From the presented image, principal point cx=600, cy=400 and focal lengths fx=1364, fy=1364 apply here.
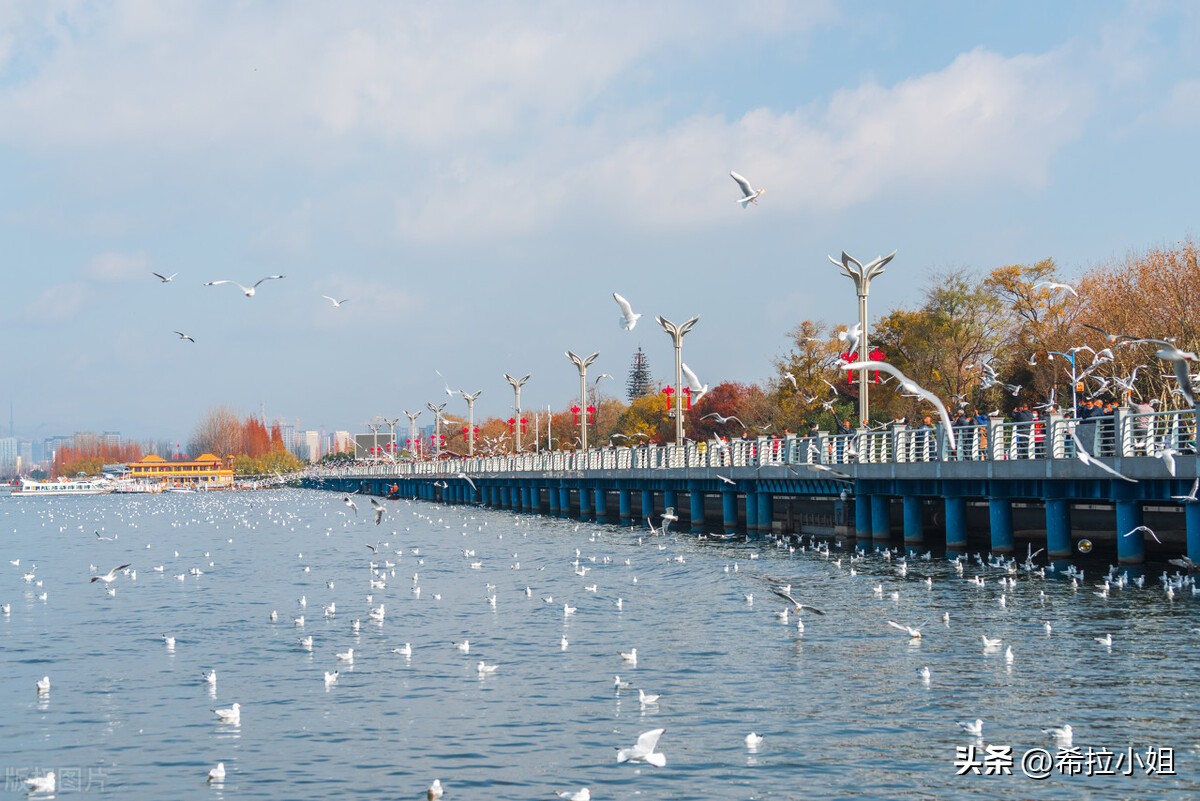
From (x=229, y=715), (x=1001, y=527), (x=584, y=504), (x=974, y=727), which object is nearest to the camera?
(x=974, y=727)

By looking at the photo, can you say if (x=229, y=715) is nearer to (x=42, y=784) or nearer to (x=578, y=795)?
(x=42, y=784)

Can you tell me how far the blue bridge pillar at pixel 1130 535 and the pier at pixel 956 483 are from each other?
0.04m

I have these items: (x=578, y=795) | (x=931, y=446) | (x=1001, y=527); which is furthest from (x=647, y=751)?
(x=931, y=446)

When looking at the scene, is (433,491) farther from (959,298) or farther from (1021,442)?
(1021,442)

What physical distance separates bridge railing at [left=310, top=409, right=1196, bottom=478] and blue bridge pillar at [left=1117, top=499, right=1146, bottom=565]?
1426mm

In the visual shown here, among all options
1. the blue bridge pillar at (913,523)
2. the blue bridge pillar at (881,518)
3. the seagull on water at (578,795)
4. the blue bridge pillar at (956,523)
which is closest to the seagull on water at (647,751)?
the seagull on water at (578,795)

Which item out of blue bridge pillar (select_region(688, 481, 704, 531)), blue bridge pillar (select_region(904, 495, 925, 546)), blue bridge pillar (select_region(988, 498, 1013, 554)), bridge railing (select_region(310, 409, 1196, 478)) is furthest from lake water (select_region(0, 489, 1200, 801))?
blue bridge pillar (select_region(688, 481, 704, 531))

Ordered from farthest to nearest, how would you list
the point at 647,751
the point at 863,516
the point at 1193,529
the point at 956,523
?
the point at 863,516
the point at 956,523
the point at 1193,529
the point at 647,751

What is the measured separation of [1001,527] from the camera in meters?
40.2

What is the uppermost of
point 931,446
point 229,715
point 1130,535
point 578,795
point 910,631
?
point 931,446

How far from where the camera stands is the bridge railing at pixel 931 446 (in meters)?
33.8

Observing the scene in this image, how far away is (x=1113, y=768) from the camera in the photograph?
56.2 feet

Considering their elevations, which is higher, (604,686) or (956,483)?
(956,483)

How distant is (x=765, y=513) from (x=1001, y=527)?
19831 mm
